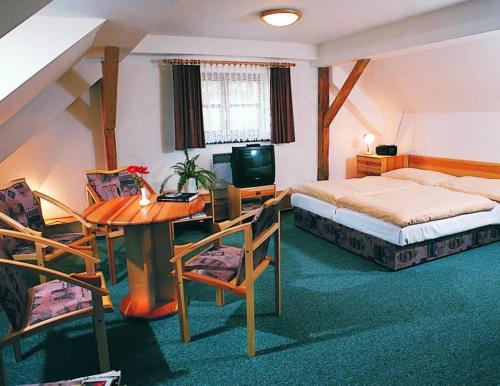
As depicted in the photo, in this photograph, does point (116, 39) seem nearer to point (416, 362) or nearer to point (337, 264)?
point (337, 264)

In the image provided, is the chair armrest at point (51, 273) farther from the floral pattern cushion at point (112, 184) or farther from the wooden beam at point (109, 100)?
A: the wooden beam at point (109, 100)

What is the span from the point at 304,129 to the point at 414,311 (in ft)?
11.5

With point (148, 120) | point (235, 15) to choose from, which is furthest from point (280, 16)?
point (148, 120)

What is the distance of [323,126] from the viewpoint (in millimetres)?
5801

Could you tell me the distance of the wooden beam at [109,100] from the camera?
3.52 meters

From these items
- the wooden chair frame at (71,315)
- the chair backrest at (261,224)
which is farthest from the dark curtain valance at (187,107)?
the wooden chair frame at (71,315)

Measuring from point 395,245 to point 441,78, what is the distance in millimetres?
2650

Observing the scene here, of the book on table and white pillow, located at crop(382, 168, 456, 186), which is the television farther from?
the book on table

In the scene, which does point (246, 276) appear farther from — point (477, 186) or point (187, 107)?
point (477, 186)

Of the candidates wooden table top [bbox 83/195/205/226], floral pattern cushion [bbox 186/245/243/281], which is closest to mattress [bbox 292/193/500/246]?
floral pattern cushion [bbox 186/245/243/281]

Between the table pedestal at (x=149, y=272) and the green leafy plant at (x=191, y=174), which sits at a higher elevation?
the green leafy plant at (x=191, y=174)

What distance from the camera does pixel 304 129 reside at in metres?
5.79

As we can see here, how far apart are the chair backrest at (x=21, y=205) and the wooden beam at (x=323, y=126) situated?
12.6 feet

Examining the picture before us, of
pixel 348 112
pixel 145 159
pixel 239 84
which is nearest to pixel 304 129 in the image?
pixel 348 112
